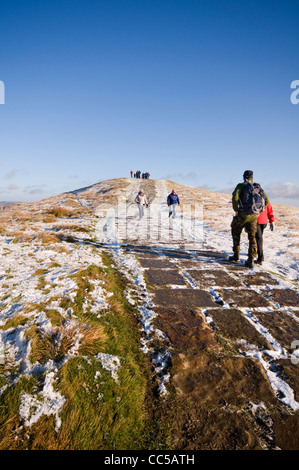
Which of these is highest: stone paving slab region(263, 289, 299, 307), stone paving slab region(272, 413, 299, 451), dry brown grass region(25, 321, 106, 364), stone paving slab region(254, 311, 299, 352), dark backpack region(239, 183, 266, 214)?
dark backpack region(239, 183, 266, 214)

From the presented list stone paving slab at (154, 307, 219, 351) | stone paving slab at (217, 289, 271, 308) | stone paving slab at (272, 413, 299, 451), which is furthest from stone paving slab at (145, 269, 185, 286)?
stone paving slab at (272, 413, 299, 451)

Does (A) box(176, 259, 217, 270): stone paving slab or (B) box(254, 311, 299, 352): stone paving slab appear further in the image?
(A) box(176, 259, 217, 270): stone paving slab

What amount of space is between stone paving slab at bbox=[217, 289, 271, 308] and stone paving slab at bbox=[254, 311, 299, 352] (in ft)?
0.98

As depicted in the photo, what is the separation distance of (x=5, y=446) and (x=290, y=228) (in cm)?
1570

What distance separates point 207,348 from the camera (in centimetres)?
292

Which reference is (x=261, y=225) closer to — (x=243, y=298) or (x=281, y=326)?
(x=243, y=298)

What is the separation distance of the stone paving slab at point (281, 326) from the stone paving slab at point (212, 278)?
1.21 m

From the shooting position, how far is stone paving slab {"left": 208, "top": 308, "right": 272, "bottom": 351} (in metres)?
3.10

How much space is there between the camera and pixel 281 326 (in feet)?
11.4

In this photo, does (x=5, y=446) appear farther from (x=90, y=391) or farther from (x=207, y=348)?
(x=207, y=348)

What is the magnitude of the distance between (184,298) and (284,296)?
2.03 m

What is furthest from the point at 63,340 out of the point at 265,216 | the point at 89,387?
the point at 265,216

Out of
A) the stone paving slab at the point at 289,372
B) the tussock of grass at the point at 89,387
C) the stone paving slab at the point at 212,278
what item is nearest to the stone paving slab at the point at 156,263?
the stone paving slab at the point at 212,278

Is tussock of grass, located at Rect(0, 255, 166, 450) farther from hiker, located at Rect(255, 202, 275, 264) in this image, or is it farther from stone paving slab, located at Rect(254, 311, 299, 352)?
hiker, located at Rect(255, 202, 275, 264)
